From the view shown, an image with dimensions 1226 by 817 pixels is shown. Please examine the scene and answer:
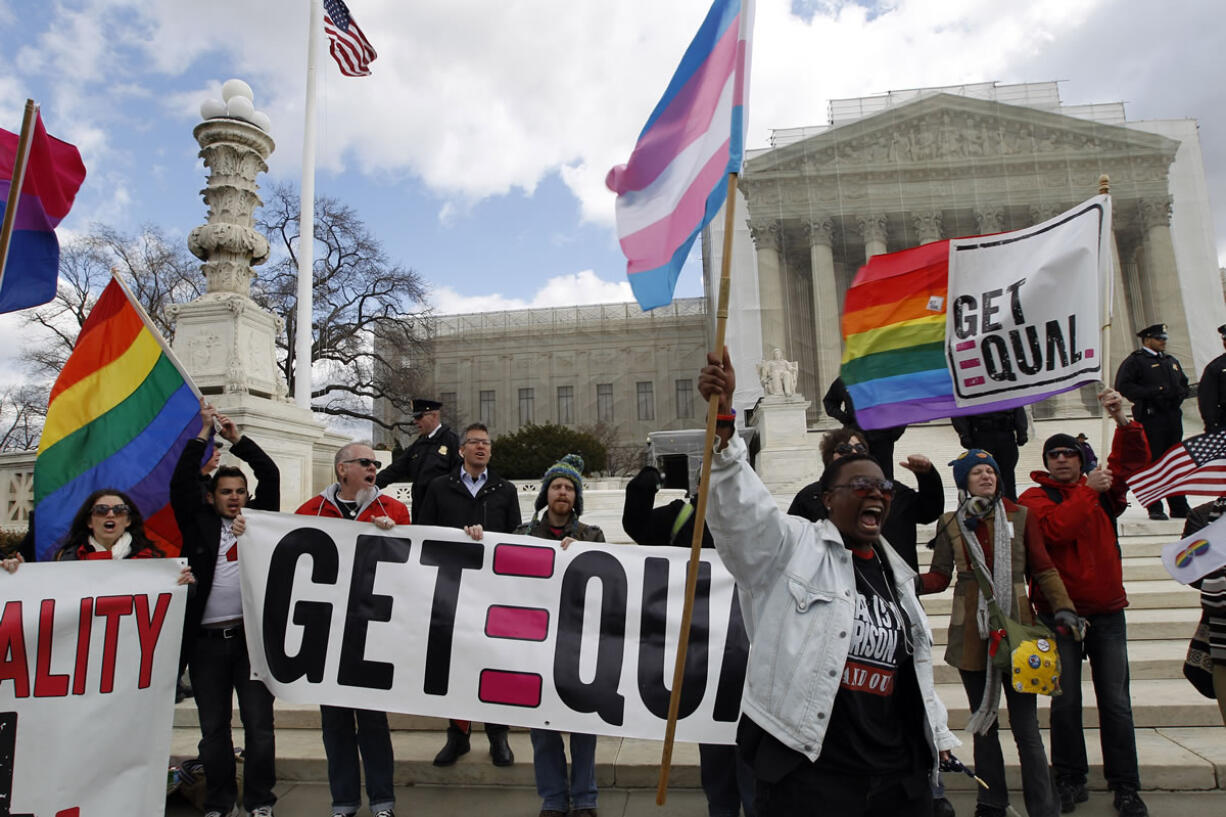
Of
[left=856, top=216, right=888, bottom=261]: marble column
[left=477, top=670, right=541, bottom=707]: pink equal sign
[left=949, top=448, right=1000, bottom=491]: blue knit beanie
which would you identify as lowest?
[left=477, top=670, right=541, bottom=707]: pink equal sign

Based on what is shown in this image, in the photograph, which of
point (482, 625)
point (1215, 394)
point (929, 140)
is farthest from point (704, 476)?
point (929, 140)

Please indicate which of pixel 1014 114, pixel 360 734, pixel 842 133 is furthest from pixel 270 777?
pixel 1014 114

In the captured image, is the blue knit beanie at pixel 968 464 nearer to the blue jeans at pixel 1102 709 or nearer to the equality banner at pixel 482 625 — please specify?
the blue jeans at pixel 1102 709

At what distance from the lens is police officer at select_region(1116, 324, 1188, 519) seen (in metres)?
8.52

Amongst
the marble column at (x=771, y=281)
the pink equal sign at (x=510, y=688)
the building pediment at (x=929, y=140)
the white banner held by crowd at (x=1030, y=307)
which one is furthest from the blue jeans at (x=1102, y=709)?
the building pediment at (x=929, y=140)

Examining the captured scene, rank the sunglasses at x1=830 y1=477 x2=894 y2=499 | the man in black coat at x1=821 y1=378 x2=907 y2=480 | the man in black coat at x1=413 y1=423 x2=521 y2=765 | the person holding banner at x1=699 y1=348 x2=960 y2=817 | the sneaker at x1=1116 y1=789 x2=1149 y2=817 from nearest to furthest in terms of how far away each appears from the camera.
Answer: the person holding banner at x1=699 y1=348 x2=960 y2=817 → the sunglasses at x1=830 y1=477 x2=894 y2=499 → the sneaker at x1=1116 y1=789 x2=1149 y2=817 → the man in black coat at x1=413 y1=423 x2=521 y2=765 → the man in black coat at x1=821 y1=378 x2=907 y2=480

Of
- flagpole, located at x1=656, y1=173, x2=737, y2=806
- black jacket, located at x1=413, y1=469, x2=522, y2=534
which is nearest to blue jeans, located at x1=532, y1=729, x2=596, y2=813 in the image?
black jacket, located at x1=413, y1=469, x2=522, y2=534

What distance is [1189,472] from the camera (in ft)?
13.0

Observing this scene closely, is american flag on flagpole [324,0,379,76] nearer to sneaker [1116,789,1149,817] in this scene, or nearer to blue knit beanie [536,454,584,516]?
blue knit beanie [536,454,584,516]

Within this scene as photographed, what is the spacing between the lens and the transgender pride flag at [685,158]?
10.4 ft

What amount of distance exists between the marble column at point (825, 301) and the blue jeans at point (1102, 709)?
3250cm

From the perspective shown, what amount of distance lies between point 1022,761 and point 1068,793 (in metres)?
0.58

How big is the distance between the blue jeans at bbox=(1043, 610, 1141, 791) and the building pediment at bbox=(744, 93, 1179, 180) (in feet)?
117

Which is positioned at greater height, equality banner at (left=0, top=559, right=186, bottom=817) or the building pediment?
the building pediment
